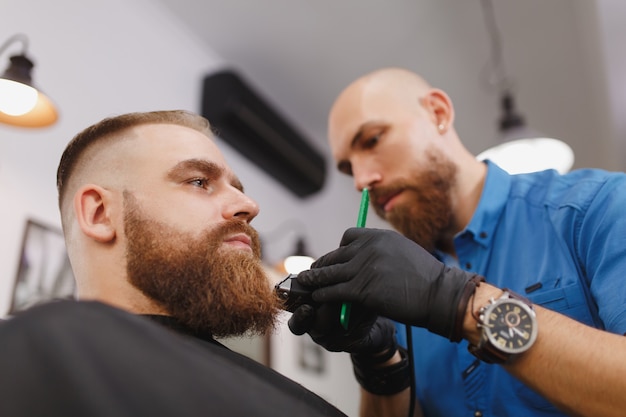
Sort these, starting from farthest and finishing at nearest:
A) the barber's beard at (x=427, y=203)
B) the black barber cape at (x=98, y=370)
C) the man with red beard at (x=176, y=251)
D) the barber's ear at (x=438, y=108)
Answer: the barber's ear at (x=438, y=108), the barber's beard at (x=427, y=203), the man with red beard at (x=176, y=251), the black barber cape at (x=98, y=370)

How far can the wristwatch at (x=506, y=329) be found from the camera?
3.70ft

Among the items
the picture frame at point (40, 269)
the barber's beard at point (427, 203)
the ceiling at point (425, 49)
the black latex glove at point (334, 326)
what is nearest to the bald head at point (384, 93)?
the barber's beard at point (427, 203)

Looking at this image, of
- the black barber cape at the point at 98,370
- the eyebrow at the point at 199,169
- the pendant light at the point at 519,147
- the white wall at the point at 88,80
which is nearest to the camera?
the black barber cape at the point at 98,370

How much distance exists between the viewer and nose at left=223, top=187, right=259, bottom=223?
1397mm

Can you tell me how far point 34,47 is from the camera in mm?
2434

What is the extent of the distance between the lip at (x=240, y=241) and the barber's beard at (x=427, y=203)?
1.97ft

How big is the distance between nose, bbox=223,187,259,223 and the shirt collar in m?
0.65

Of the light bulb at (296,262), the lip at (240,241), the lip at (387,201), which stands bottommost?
the light bulb at (296,262)

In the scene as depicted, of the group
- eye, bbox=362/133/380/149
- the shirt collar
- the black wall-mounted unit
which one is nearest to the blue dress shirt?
the shirt collar

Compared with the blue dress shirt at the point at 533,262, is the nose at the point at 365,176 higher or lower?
higher

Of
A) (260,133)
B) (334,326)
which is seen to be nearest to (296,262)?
(260,133)

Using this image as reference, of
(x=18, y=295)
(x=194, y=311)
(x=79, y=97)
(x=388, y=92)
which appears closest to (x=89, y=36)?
(x=79, y=97)

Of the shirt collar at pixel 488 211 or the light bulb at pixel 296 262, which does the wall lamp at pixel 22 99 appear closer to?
the shirt collar at pixel 488 211

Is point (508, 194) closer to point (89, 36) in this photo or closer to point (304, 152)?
point (89, 36)
